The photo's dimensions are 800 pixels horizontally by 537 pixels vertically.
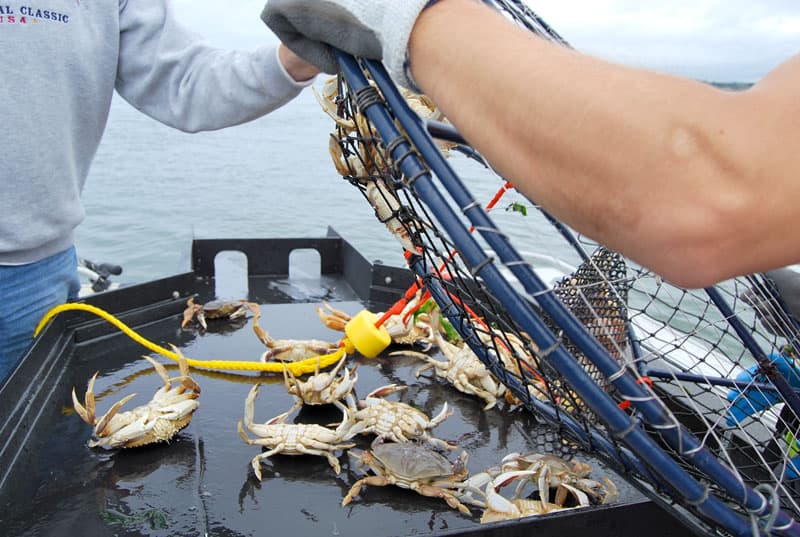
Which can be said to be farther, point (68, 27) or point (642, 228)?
point (68, 27)

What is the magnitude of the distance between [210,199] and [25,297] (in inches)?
436

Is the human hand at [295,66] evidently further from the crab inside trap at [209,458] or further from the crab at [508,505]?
the crab at [508,505]

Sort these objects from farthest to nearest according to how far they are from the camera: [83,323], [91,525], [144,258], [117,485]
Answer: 1. [144,258]
2. [83,323]
3. [117,485]
4. [91,525]

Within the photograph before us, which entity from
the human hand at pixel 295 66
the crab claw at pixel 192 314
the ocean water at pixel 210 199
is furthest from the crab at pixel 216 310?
the ocean water at pixel 210 199

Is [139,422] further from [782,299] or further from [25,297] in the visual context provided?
[782,299]

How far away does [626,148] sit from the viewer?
2.13ft

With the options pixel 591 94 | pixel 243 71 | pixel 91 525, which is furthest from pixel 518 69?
pixel 91 525

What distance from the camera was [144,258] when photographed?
10.3 metres

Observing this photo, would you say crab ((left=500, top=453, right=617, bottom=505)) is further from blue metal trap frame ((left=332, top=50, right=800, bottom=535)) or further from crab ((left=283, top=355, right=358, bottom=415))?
blue metal trap frame ((left=332, top=50, right=800, bottom=535))

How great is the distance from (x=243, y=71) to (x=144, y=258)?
9208 mm

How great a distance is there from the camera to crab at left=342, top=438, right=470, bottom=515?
6.32 ft

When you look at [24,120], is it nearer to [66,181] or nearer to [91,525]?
[66,181]

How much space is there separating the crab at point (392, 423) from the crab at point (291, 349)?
25.4 inches

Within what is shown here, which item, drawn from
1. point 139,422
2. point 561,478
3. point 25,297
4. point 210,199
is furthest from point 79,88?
point 210,199
